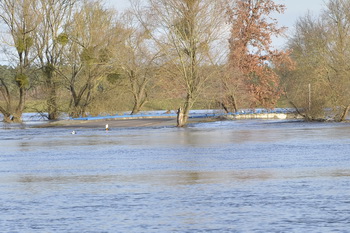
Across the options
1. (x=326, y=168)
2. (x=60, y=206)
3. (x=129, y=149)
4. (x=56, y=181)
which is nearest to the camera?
(x=60, y=206)

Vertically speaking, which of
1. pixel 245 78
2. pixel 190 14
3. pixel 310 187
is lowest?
pixel 310 187

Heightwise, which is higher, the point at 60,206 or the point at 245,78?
the point at 245,78

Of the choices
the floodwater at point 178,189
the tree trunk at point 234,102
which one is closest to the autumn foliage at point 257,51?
the tree trunk at point 234,102

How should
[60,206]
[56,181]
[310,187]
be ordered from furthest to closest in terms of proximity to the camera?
[56,181] → [310,187] → [60,206]

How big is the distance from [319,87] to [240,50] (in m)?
10.3

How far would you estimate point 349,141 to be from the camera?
2769 centimetres

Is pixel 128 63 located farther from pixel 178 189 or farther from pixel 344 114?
pixel 178 189

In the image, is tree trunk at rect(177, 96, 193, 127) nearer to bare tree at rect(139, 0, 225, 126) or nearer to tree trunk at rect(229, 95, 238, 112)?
bare tree at rect(139, 0, 225, 126)

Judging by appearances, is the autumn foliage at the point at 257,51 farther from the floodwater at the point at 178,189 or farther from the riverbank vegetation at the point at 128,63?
the floodwater at the point at 178,189

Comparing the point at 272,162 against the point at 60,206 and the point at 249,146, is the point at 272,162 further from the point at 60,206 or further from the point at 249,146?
the point at 60,206

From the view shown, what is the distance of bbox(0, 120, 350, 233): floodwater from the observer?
425 inches

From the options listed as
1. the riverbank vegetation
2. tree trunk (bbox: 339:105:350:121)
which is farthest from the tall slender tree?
tree trunk (bbox: 339:105:350:121)

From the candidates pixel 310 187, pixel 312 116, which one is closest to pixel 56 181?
pixel 310 187

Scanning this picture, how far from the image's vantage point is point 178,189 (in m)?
14.5
